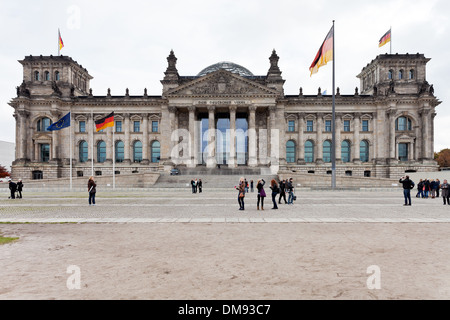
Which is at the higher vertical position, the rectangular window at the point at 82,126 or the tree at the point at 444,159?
the rectangular window at the point at 82,126

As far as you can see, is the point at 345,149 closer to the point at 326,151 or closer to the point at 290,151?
the point at 326,151

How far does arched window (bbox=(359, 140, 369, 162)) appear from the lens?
199ft

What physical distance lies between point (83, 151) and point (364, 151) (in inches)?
2371

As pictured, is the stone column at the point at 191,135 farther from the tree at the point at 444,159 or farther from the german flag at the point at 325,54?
the tree at the point at 444,159

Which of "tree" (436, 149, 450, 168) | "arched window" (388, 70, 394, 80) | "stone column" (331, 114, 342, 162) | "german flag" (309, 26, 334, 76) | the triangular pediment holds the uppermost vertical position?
"arched window" (388, 70, 394, 80)

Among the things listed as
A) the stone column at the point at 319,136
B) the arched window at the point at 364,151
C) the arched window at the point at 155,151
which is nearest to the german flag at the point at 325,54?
the stone column at the point at 319,136

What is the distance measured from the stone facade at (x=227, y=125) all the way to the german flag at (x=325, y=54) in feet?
76.6


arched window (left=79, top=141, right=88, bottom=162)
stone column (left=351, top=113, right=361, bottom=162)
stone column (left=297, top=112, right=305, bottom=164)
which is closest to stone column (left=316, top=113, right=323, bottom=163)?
→ stone column (left=297, top=112, right=305, bottom=164)

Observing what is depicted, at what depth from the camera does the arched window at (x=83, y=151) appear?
6142 centimetres

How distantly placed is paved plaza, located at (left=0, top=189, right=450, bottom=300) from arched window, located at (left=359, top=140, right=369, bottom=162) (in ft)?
172

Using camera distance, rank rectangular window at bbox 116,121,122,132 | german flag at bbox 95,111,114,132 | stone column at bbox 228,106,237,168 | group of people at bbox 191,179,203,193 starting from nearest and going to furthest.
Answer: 1. group of people at bbox 191,179,203,193
2. german flag at bbox 95,111,114,132
3. stone column at bbox 228,106,237,168
4. rectangular window at bbox 116,121,122,132

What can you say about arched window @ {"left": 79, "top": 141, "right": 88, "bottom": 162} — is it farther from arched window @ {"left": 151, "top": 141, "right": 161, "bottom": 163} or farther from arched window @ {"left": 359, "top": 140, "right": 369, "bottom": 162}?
arched window @ {"left": 359, "top": 140, "right": 369, "bottom": 162}
